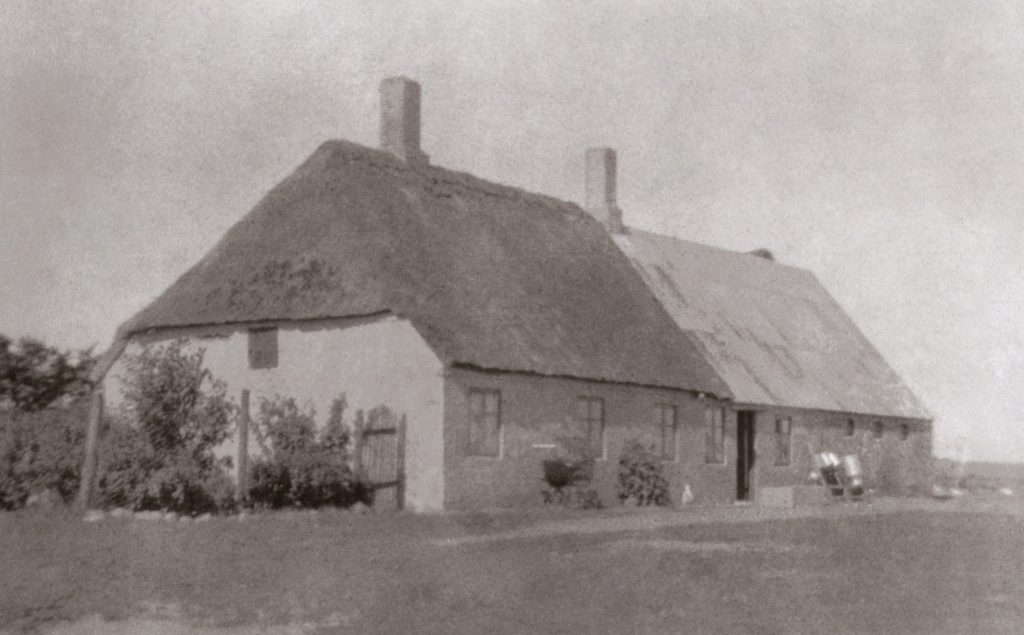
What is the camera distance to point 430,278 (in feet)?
89.5

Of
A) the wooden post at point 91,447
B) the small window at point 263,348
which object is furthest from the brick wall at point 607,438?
the wooden post at point 91,447

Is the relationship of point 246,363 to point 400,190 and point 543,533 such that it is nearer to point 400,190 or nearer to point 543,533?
point 400,190

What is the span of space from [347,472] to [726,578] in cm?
1144

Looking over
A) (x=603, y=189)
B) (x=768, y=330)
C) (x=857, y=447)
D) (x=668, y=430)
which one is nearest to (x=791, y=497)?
(x=668, y=430)

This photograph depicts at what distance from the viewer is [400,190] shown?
2945cm

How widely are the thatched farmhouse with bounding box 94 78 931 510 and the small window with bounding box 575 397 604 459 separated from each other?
0.04m

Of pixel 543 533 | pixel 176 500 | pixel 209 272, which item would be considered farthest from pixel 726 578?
pixel 209 272

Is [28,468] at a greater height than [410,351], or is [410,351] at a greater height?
[410,351]

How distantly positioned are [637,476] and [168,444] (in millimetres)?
10015

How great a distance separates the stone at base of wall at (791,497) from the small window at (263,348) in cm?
1110

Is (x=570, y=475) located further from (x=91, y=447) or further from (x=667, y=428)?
(x=91, y=447)

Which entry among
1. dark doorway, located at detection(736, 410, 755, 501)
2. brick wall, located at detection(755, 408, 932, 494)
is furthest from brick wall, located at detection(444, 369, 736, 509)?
brick wall, located at detection(755, 408, 932, 494)

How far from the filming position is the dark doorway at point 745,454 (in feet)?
115

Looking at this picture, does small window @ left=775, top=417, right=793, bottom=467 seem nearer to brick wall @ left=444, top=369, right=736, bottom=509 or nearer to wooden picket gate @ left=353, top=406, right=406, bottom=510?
brick wall @ left=444, top=369, right=736, bottom=509
